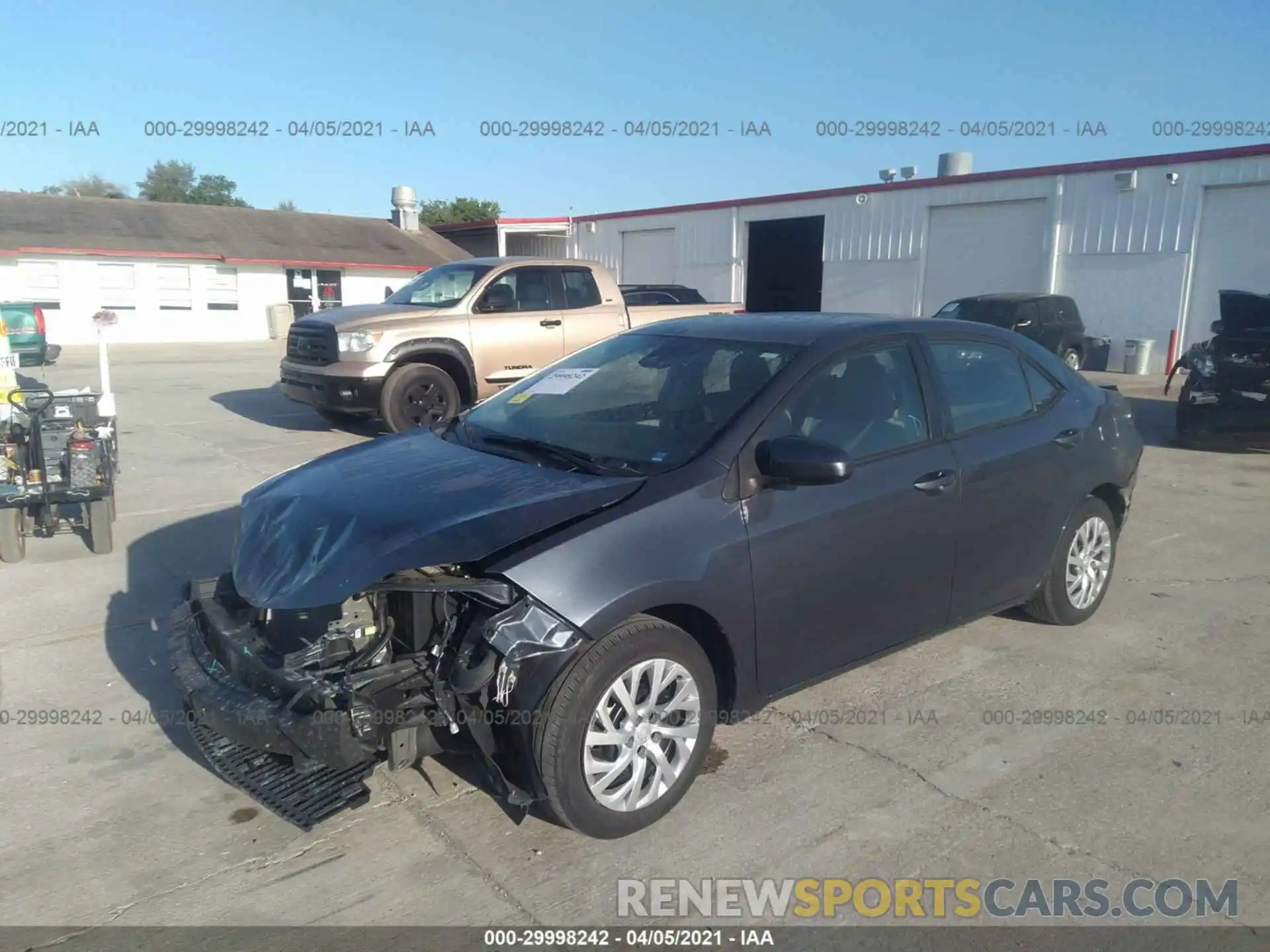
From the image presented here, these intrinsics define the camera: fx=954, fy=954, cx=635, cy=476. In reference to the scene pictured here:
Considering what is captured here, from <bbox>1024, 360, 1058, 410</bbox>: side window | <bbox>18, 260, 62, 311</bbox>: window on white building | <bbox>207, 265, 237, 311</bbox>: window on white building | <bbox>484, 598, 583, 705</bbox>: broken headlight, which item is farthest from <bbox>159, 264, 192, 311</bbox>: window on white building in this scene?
<bbox>484, 598, 583, 705</bbox>: broken headlight

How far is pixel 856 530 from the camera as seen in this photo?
12.4 ft

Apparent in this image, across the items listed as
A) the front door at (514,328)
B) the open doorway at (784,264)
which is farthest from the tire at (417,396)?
the open doorway at (784,264)

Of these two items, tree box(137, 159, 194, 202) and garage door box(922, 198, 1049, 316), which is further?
tree box(137, 159, 194, 202)

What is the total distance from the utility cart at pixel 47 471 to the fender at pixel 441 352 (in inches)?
156

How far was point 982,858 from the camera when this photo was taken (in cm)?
317

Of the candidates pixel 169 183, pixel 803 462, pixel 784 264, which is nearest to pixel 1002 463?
pixel 803 462

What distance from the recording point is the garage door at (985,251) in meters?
22.2

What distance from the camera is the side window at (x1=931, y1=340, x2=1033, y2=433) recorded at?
14.3 ft

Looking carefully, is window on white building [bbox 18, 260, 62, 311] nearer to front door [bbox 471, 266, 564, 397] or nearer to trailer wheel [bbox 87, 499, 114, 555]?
front door [bbox 471, 266, 564, 397]

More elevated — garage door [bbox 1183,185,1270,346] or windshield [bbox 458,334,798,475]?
garage door [bbox 1183,185,1270,346]

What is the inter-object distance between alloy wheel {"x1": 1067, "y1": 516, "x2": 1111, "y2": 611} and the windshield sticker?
2644 millimetres

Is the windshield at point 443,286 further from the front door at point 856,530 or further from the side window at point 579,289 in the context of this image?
the front door at point 856,530

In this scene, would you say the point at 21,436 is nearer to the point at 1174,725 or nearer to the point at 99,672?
the point at 99,672

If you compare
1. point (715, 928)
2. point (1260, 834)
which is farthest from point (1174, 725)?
point (715, 928)
